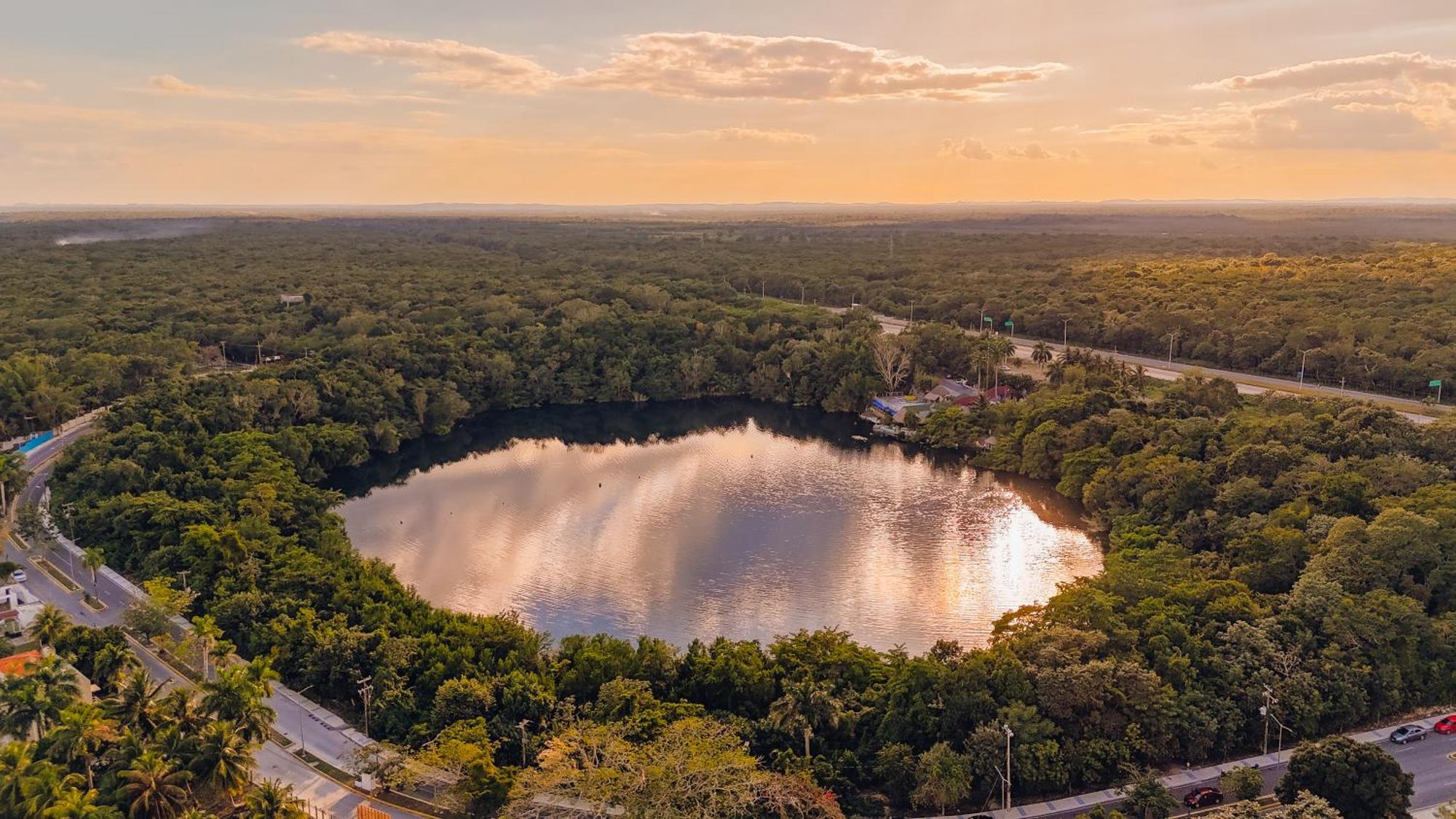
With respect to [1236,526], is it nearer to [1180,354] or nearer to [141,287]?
[1180,354]

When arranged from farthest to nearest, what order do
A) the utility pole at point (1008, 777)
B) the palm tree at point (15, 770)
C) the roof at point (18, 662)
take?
1. the roof at point (18, 662)
2. the utility pole at point (1008, 777)
3. the palm tree at point (15, 770)

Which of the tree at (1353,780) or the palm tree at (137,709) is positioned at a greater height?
the palm tree at (137,709)

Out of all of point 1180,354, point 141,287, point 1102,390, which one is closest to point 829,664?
point 1102,390

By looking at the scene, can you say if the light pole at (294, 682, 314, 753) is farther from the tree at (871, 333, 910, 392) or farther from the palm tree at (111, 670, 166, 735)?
the tree at (871, 333, 910, 392)

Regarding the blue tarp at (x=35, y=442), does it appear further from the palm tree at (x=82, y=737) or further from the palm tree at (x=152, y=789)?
the palm tree at (x=152, y=789)

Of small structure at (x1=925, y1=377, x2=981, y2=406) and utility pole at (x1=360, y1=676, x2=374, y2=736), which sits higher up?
small structure at (x1=925, y1=377, x2=981, y2=406)

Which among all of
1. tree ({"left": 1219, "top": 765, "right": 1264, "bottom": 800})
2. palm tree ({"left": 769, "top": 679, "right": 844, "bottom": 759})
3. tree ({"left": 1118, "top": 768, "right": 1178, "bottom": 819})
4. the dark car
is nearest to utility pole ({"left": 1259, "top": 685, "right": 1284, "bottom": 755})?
tree ({"left": 1219, "top": 765, "right": 1264, "bottom": 800})

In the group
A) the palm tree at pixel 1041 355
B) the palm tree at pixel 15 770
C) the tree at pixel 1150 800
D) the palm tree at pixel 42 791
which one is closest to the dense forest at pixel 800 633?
the tree at pixel 1150 800
